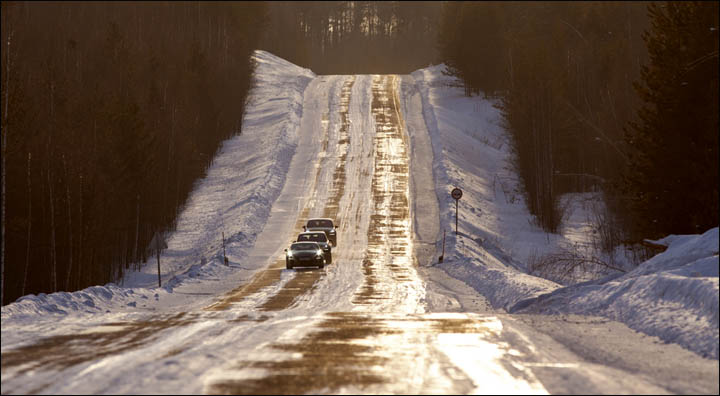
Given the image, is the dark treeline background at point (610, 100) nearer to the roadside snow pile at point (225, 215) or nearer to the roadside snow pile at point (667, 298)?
the roadside snow pile at point (667, 298)

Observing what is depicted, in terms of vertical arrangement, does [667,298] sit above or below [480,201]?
below

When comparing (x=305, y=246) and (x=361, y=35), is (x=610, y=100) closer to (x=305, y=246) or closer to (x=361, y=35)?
(x=305, y=246)

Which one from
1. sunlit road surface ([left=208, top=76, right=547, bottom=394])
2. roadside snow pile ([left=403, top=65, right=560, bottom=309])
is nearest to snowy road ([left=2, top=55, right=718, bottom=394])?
sunlit road surface ([left=208, top=76, right=547, bottom=394])

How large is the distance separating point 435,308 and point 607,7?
72991mm

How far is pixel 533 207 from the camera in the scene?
58.3 m

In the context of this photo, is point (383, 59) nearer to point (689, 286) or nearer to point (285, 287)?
point (285, 287)

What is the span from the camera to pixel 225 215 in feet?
187

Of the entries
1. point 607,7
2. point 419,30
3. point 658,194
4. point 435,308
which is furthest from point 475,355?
point 419,30

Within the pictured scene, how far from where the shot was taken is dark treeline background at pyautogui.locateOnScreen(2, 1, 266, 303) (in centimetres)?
4069

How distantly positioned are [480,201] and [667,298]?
45.7 metres

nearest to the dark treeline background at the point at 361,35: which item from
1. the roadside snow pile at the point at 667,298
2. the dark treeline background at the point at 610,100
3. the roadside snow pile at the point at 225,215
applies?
the roadside snow pile at the point at 225,215

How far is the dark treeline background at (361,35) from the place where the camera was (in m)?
171

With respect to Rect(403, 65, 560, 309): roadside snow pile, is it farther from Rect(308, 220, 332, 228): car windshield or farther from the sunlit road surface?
the sunlit road surface

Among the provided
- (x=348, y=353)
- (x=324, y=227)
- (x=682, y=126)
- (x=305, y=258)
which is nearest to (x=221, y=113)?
(x=324, y=227)
